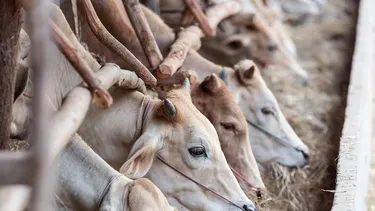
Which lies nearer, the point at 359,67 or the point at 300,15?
the point at 359,67

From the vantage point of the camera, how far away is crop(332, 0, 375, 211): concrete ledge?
4805 mm

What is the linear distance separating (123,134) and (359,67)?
3.72m

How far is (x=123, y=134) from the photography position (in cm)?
433

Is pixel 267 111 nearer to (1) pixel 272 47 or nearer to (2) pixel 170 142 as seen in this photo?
(2) pixel 170 142

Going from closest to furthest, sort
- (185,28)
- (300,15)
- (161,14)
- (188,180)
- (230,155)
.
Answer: (188,180)
(230,155)
(185,28)
(161,14)
(300,15)

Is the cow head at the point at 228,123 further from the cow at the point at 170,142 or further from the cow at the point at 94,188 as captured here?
the cow at the point at 94,188

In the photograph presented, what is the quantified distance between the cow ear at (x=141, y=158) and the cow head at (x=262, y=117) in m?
1.60

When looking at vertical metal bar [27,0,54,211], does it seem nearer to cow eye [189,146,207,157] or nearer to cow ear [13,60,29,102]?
cow ear [13,60,29,102]

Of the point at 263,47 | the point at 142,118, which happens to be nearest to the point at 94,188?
the point at 142,118

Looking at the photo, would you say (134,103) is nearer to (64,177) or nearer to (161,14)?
(64,177)

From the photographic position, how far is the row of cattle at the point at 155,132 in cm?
367

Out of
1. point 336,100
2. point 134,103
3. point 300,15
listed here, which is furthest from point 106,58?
point 300,15

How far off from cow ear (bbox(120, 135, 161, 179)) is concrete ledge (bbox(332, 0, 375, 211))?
117cm

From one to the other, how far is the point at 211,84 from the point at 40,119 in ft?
8.98
